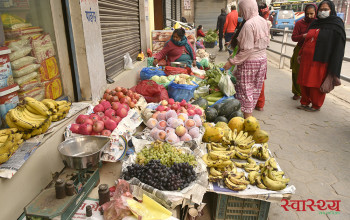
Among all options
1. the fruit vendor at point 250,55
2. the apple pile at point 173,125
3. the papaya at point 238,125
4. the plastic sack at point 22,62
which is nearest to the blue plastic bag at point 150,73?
the fruit vendor at point 250,55

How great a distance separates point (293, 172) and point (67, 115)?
310 centimetres

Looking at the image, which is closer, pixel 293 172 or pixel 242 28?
pixel 293 172

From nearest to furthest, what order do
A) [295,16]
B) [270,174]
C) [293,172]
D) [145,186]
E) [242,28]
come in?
[145,186]
[270,174]
[293,172]
[242,28]
[295,16]

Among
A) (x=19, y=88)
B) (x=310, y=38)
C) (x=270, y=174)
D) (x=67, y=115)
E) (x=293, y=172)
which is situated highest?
(x=310, y=38)

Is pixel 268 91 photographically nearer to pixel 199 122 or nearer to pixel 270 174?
pixel 199 122

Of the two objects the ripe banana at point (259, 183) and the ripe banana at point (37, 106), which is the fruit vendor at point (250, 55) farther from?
the ripe banana at point (37, 106)

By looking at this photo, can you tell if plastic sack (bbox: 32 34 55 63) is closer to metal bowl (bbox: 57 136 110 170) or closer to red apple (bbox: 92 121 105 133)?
red apple (bbox: 92 121 105 133)

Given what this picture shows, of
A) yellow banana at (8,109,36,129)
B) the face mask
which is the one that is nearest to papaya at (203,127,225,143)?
yellow banana at (8,109,36,129)

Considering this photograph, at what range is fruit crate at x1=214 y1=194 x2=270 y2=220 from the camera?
2430 millimetres

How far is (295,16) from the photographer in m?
22.7

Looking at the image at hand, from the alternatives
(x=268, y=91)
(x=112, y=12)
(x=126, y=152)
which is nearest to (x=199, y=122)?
(x=126, y=152)

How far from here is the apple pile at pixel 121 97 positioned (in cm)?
349

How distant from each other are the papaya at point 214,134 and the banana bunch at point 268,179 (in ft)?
2.45

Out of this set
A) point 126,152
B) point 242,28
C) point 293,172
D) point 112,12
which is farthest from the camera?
point 112,12
